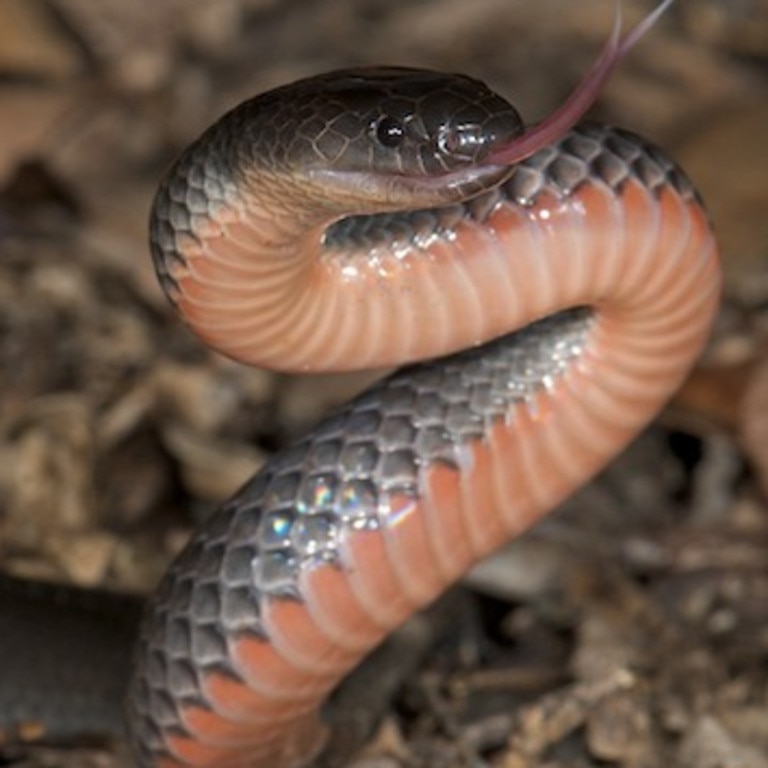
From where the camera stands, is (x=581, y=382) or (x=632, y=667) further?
(x=632, y=667)

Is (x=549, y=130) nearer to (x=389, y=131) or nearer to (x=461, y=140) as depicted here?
(x=461, y=140)

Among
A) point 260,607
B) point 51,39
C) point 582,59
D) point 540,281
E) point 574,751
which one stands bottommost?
point 574,751

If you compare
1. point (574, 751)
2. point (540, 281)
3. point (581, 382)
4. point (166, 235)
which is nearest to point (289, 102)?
point (166, 235)

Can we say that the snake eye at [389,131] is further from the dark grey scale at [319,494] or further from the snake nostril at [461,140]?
the dark grey scale at [319,494]

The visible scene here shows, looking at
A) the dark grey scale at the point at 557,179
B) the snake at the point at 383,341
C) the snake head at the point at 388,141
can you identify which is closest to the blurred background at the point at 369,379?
the snake at the point at 383,341

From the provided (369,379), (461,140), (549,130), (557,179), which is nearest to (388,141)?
(461,140)

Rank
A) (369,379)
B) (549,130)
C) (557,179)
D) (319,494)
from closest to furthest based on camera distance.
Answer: (549,130) → (557,179) → (319,494) → (369,379)

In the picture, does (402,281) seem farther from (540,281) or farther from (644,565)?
(644,565)

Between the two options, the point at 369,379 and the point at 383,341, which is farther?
the point at 369,379
